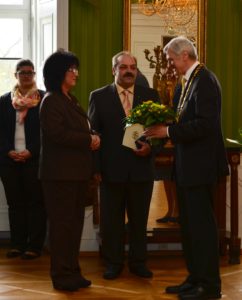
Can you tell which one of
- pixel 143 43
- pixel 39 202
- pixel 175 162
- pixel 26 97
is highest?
pixel 143 43

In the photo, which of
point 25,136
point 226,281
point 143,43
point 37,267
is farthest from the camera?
point 143,43

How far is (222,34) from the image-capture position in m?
5.90

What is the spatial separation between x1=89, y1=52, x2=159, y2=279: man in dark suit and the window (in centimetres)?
188

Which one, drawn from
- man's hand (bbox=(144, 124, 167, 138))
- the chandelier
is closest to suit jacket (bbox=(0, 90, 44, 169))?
the chandelier

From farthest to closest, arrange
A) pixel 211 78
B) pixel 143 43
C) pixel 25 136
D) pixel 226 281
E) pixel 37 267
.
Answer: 1. pixel 143 43
2. pixel 25 136
3. pixel 37 267
4. pixel 226 281
5. pixel 211 78

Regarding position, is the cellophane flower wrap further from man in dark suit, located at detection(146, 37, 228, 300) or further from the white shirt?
the white shirt

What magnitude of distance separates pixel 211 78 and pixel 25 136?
204cm

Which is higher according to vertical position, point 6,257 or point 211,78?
point 211,78

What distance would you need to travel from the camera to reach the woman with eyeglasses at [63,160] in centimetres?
415

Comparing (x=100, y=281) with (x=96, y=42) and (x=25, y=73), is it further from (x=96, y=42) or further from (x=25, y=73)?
(x=96, y=42)

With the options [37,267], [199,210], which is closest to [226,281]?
[199,210]

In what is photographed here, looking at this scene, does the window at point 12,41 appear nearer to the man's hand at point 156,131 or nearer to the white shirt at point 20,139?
the white shirt at point 20,139

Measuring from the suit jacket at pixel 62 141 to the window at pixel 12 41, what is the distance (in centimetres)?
234

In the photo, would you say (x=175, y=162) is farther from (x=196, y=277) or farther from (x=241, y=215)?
(x=241, y=215)
